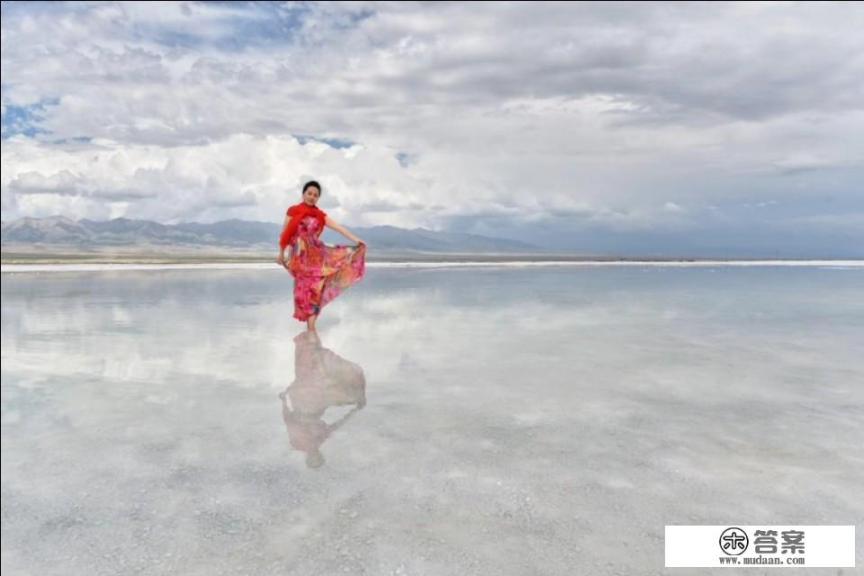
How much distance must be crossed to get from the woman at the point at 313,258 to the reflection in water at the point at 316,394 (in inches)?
87.5

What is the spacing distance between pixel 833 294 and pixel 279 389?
23227 millimetres

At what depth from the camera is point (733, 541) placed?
380cm

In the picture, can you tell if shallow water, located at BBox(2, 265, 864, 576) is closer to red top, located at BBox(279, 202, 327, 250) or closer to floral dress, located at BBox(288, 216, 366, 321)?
floral dress, located at BBox(288, 216, 366, 321)

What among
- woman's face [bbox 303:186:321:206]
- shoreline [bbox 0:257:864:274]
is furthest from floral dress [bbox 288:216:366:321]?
shoreline [bbox 0:257:864:274]

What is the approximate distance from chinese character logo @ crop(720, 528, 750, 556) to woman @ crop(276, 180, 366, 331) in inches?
332

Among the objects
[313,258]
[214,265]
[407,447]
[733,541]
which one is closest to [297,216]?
[313,258]

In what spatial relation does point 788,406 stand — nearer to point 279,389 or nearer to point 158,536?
point 279,389

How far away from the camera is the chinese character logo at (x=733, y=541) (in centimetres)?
374

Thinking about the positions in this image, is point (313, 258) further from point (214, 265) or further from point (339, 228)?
point (214, 265)

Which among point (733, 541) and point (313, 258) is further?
point (313, 258)

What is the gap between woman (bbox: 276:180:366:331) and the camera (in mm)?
11438

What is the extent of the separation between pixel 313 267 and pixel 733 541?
9.79 meters

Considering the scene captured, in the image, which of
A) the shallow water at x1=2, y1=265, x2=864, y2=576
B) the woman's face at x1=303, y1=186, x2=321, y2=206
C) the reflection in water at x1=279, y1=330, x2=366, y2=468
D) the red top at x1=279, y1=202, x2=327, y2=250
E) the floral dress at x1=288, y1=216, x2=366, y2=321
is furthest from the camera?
the floral dress at x1=288, y1=216, x2=366, y2=321

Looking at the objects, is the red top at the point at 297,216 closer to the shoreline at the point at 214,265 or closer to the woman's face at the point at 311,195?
the woman's face at the point at 311,195
